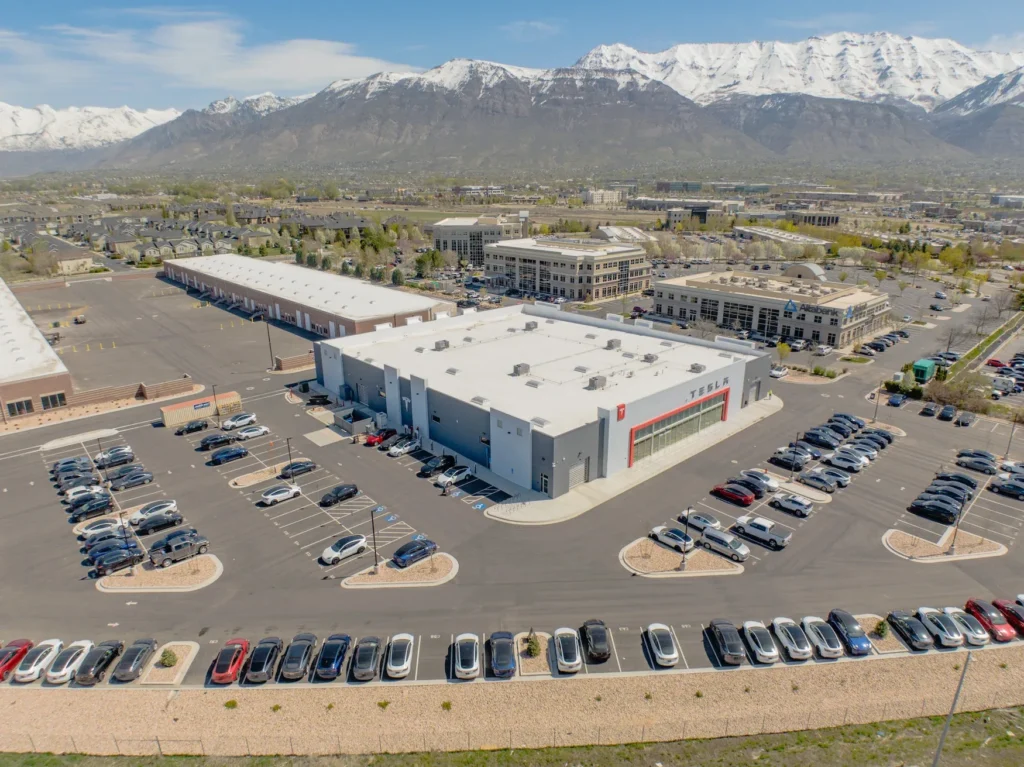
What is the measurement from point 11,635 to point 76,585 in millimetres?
3338

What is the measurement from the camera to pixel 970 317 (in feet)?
269

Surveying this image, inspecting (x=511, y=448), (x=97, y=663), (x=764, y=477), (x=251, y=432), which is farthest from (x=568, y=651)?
(x=251, y=432)

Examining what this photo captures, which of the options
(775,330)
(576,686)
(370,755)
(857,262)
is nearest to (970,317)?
(775,330)

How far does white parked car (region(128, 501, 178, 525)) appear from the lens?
33531 millimetres

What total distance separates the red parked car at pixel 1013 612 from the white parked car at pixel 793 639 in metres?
9.15

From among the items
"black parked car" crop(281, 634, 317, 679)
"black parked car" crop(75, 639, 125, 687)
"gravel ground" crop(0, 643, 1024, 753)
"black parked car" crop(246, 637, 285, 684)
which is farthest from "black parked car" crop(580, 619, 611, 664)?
"black parked car" crop(75, 639, 125, 687)

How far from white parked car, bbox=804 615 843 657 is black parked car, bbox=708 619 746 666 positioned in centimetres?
288

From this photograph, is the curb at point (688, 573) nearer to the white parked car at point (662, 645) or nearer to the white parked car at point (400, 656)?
the white parked car at point (662, 645)

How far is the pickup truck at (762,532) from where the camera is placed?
31.4 m

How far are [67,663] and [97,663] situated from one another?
1258mm

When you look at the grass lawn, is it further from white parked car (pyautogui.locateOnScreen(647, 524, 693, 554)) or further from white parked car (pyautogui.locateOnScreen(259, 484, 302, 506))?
white parked car (pyautogui.locateOnScreen(259, 484, 302, 506))

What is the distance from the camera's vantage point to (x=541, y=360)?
4962 centimetres

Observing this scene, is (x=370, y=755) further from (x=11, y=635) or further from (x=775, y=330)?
(x=775, y=330)

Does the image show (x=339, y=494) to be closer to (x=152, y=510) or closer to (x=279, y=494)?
(x=279, y=494)
